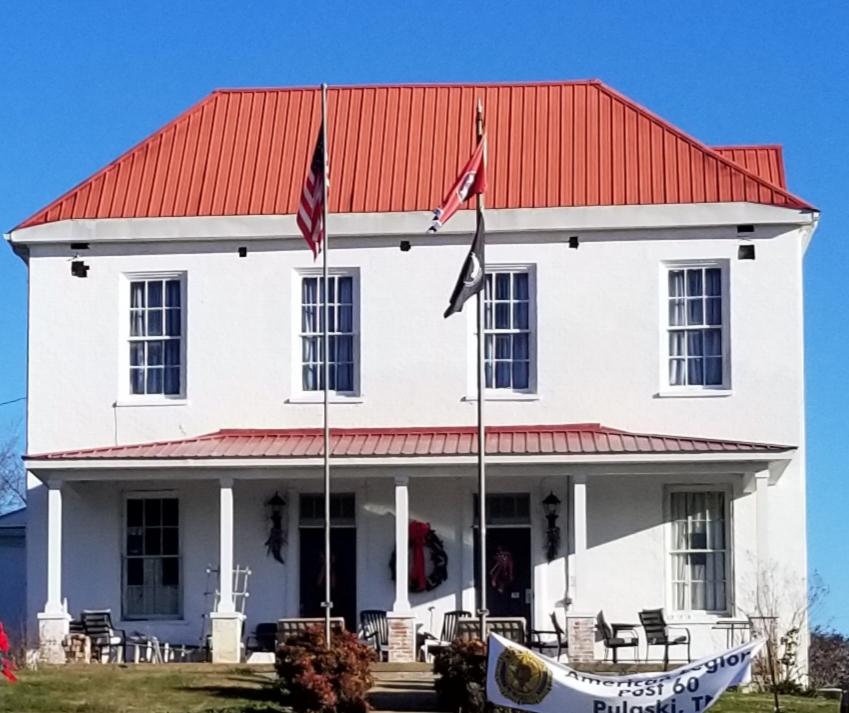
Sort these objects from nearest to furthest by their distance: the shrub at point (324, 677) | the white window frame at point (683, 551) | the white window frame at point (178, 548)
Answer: the shrub at point (324, 677) → the white window frame at point (683, 551) → the white window frame at point (178, 548)

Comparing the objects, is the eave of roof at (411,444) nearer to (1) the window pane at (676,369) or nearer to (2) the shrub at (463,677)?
(1) the window pane at (676,369)

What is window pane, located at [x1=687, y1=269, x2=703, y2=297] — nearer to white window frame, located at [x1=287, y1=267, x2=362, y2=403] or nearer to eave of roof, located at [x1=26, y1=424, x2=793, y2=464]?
eave of roof, located at [x1=26, y1=424, x2=793, y2=464]

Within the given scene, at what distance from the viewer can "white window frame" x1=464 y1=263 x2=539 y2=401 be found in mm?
31688

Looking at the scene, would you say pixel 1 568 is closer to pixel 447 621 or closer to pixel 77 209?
pixel 77 209

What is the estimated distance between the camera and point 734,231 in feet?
104

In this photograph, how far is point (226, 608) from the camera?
3009cm

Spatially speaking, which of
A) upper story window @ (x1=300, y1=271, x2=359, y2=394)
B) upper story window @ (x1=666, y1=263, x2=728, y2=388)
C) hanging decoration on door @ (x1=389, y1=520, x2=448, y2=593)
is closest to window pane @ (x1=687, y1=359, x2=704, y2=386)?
upper story window @ (x1=666, y1=263, x2=728, y2=388)

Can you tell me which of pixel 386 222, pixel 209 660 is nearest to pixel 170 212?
pixel 386 222

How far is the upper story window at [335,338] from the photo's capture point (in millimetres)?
32250

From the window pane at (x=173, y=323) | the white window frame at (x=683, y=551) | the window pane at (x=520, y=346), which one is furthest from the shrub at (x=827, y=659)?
the window pane at (x=173, y=323)

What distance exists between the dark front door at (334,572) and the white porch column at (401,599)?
1533 millimetres

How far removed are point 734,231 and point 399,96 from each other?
660cm

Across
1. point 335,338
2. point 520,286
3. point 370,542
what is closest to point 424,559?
point 370,542

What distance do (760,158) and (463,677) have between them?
48.2 ft
